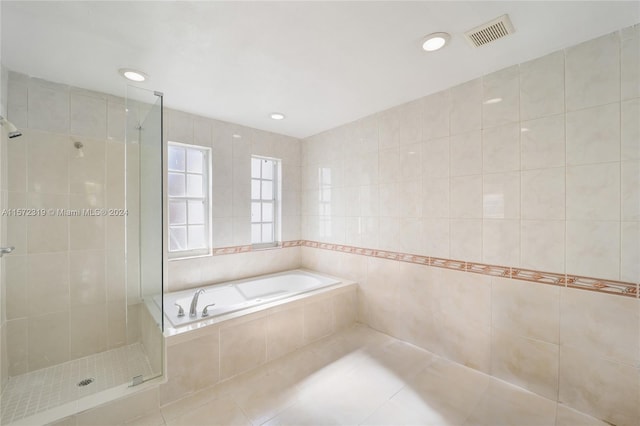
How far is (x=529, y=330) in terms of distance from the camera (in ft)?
5.94

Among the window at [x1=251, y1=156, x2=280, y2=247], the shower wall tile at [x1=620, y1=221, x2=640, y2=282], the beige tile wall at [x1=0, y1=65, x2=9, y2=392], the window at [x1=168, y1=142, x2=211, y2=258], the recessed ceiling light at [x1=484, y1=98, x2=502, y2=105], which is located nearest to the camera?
the shower wall tile at [x1=620, y1=221, x2=640, y2=282]

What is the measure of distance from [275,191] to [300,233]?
70 centimetres

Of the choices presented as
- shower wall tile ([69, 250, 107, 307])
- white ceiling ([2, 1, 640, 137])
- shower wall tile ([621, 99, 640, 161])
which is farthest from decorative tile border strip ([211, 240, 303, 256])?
shower wall tile ([621, 99, 640, 161])

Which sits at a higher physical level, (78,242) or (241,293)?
(78,242)

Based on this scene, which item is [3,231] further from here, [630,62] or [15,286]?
[630,62]

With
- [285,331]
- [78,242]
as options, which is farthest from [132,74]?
[285,331]

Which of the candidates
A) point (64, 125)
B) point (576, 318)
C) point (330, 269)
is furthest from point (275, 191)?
point (576, 318)

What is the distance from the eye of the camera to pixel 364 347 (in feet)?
8.06

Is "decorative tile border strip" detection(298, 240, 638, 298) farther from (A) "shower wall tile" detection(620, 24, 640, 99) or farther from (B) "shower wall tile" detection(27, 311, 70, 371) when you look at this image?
(B) "shower wall tile" detection(27, 311, 70, 371)

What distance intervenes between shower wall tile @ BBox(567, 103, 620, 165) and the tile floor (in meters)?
1.61

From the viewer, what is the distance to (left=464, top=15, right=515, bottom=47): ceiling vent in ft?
4.71

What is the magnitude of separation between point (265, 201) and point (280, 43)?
2177 mm

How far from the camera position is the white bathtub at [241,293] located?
2.11 meters

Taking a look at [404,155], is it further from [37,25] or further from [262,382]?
[37,25]
